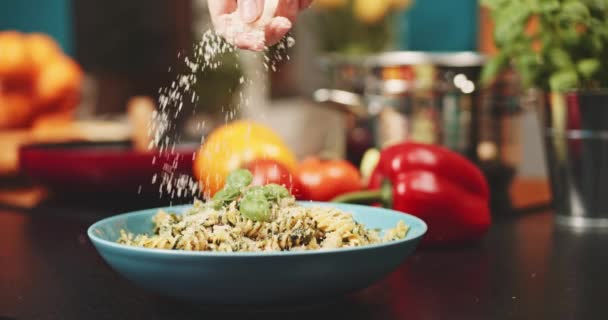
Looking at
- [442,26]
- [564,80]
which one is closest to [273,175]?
[564,80]

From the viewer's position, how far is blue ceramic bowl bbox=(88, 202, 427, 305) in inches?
24.0

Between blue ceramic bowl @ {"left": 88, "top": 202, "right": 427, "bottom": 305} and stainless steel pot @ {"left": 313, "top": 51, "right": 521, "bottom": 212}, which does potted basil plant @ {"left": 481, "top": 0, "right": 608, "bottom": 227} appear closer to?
stainless steel pot @ {"left": 313, "top": 51, "right": 521, "bottom": 212}


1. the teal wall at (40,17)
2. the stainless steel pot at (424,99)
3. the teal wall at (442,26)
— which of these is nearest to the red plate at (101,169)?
the stainless steel pot at (424,99)

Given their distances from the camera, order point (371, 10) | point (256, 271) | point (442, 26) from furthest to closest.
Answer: point (371, 10), point (442, 26), point (256, 271)

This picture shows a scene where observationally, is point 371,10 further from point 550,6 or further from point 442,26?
point 550,6

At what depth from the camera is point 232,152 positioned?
1.28 m

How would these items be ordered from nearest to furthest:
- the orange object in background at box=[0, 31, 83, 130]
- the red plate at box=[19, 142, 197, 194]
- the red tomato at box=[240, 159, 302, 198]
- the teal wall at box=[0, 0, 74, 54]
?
the red tomato at box=[240, 159, 302, 198] → the red plate at box=[19, 142, 197, 194] → the orange object in background at box=[0, 31, 83, 130] → the teal wall at box=[0, 0, 74, 54]

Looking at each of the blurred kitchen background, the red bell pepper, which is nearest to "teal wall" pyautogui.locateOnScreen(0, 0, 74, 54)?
the blurred kitchen background

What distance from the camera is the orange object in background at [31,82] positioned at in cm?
178

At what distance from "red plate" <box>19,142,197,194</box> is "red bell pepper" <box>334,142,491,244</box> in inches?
16.7

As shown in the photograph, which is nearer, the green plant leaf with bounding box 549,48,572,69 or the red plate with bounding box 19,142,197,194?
the green plant leaf with bounding box 549,48,572,69

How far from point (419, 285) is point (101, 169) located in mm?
730

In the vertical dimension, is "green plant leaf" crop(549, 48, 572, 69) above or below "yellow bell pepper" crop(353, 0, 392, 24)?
below

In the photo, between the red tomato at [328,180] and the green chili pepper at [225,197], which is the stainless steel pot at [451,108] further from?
the green chili pepper at [225,197]
